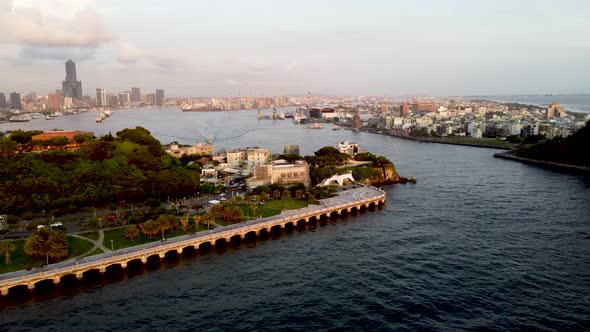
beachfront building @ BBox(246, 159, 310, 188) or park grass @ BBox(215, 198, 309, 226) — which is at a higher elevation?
beachfront building @ BBox(246, 159, 310, 188)

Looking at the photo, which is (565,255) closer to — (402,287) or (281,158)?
(402,287)

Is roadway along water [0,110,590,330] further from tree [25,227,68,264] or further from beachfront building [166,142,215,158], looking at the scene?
beachfront building [166,142,215,158]

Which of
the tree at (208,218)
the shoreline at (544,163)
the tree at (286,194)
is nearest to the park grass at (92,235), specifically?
the tree at (208,218)

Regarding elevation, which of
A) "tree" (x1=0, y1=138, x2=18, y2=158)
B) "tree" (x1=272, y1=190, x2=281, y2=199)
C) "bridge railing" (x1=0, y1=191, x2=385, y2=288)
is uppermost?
"tree" (x1=0, y1=138, x2=18, y2=158)

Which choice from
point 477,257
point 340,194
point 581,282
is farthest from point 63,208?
point 581,282

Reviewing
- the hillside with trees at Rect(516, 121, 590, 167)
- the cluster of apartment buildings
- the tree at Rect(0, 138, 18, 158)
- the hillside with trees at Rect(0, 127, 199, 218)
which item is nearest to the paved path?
the hillside with trees at Rect(0, 127, 199, 218)
